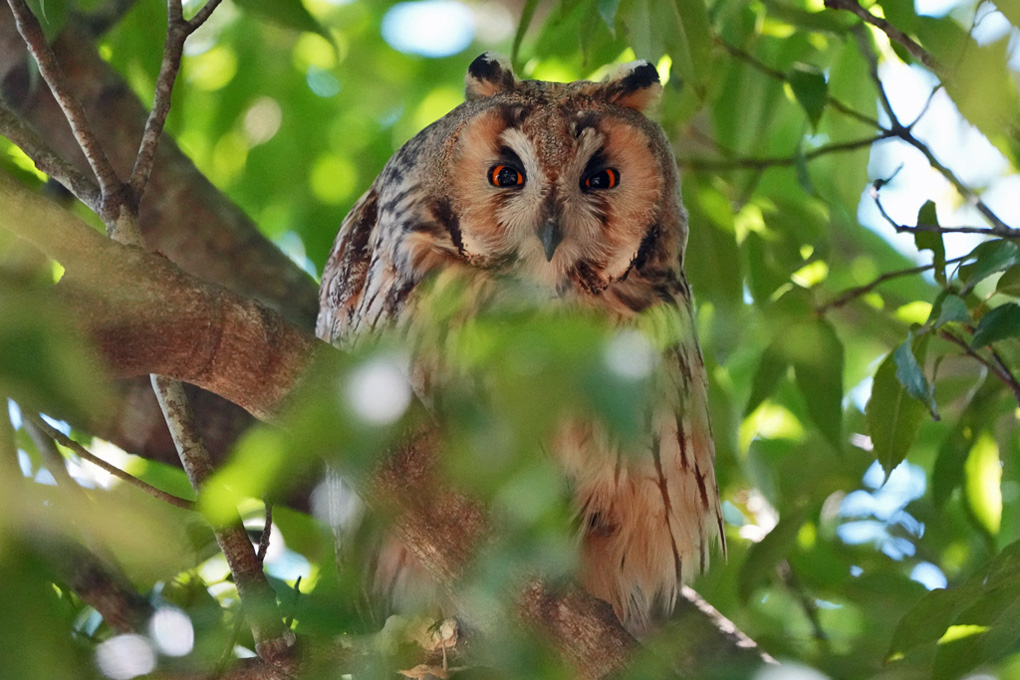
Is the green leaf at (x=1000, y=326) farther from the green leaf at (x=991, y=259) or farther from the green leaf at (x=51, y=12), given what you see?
the green leaf at (x=51, y=12)

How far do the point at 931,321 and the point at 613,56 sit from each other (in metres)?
1.11

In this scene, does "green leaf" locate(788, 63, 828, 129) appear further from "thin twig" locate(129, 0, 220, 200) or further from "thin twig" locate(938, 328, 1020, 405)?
"thin twig" locate(129, 0, 220, 200)

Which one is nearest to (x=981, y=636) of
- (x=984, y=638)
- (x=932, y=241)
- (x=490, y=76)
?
(x=984, y=638)

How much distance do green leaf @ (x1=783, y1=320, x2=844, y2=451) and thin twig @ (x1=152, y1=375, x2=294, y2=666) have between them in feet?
3.58

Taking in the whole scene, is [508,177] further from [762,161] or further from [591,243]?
[762,161]

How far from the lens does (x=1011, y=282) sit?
1508mm

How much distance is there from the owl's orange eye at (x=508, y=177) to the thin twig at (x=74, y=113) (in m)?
0.80

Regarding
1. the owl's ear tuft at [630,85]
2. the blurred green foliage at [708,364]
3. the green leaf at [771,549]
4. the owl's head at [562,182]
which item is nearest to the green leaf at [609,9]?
the blurred green foliage at [708,364]

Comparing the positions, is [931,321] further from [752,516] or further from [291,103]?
[291,103]

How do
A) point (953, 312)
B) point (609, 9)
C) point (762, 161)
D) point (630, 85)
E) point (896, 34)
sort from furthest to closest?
point (762, 161), point (630, 85), point (896, 34), point (609, 9), point (953, 312)

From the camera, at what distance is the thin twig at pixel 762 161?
6.91ft

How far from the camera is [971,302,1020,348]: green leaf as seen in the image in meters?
1.35

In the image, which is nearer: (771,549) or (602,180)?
(771,549)

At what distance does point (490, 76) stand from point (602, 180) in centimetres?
32
